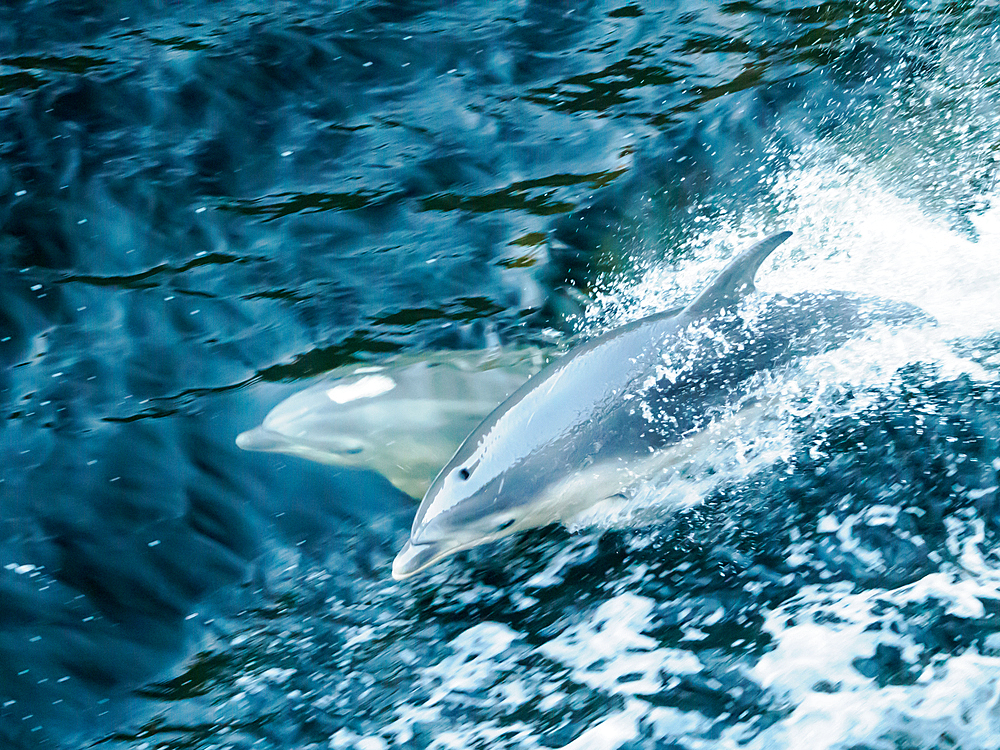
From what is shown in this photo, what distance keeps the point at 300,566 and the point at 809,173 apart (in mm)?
4561

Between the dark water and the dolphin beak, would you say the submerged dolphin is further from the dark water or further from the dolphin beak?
the dolphin beak

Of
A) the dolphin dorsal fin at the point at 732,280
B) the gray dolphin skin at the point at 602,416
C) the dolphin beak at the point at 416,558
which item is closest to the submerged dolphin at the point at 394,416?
the gray dolphin skin at the point at 602,416

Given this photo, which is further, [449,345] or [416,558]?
[449,345]

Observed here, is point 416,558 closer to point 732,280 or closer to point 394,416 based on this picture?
point 394,416

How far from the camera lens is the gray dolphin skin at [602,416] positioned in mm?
4164

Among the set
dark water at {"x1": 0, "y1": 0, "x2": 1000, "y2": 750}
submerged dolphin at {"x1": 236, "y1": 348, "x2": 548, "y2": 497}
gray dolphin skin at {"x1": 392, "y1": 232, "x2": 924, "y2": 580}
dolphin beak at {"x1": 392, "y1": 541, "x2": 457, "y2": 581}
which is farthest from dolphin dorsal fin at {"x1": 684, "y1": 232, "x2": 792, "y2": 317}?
dolphin beak at {"x1": 392, "y1": 541, "x2": 457, "y2": 581}

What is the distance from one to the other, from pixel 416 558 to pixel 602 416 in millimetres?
1063

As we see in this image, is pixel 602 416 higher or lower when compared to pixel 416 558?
higher

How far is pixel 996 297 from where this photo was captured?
17.5 feet

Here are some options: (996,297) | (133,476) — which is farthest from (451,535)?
(996,297)

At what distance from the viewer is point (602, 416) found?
4309 mm

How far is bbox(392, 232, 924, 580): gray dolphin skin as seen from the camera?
13.7 feet

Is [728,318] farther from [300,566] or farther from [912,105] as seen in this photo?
[912,105]

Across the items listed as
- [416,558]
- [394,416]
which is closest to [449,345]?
[394,416]
